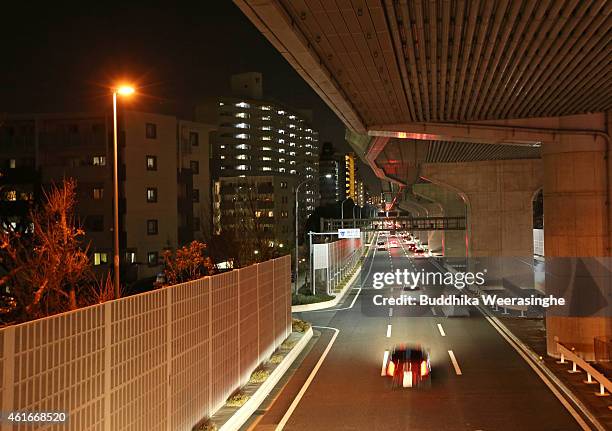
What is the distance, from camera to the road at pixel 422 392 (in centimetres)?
1217

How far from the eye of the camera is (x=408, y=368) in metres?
16.1

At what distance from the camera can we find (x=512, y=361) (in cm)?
1859

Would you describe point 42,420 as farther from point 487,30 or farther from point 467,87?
point 467,87

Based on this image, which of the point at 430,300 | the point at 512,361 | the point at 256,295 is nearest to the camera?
the point at 256,295

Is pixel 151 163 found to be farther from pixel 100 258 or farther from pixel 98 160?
pixel 100 258

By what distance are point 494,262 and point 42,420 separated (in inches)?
1530

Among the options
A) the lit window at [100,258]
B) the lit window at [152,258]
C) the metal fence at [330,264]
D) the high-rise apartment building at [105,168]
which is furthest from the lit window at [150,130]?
the metal fence at [330,264]

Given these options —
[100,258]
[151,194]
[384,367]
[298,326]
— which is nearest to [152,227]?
[151,194]

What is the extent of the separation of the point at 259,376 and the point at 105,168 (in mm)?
29677

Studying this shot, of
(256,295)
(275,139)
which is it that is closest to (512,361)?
(256,295)

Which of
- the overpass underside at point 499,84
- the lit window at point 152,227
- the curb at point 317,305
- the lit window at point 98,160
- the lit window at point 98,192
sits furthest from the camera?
the lit window at point 152,227

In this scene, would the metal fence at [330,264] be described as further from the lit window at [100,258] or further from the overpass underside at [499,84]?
the lit window at [100,258]

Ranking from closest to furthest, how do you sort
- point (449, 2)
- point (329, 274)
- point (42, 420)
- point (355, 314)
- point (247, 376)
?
point (42, 420) → point (449, 2) → point (247, 376) → point (355, 314) → point (329, 274)

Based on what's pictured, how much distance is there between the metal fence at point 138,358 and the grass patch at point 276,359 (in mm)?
1958
